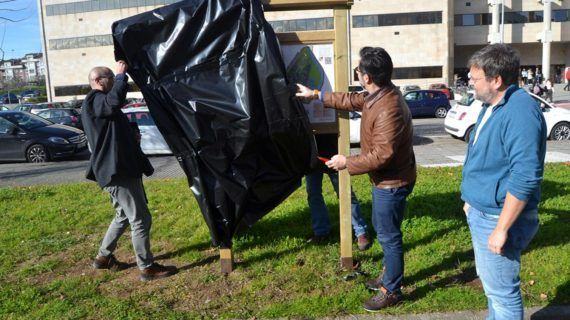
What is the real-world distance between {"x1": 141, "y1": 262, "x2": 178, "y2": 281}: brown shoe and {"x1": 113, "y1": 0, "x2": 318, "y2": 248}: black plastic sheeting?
0.79 m

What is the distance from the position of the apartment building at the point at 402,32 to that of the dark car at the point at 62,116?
→ 3299cm

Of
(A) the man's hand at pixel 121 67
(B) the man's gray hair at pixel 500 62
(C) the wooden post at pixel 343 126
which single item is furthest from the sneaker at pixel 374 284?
(A) the man's hand at pixel 121 67

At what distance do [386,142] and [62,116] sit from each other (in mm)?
19549

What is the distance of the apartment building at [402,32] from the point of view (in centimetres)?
5269

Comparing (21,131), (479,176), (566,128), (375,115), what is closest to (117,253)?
(375,115)

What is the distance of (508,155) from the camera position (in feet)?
7.91

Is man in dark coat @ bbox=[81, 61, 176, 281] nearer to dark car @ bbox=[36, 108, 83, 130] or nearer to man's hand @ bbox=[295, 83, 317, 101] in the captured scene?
man's hand @ bbox=[295, 83, 317, 101]

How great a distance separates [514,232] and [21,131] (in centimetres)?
1435

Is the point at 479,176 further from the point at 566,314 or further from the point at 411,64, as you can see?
the point at 411,64

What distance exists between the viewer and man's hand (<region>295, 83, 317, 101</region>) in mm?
3889

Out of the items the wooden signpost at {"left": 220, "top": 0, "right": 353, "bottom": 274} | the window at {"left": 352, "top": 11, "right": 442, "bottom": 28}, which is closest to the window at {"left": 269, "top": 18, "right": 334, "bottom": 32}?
the window at {"left": 352, "top": 11, "right": 442, "bottom": 28}

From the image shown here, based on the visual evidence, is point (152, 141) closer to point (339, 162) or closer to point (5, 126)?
point (5, 126)

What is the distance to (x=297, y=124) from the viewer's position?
3.91 m

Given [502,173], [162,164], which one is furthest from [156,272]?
[162,164]
